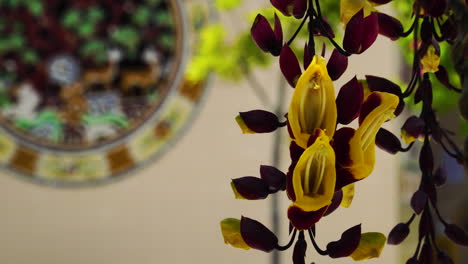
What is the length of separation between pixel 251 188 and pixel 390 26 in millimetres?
141

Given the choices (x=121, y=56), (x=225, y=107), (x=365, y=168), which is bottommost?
(x=365, y=168)

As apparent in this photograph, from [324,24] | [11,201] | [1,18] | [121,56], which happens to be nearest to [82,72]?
[121,56]

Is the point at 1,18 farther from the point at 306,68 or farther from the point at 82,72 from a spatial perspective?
the point at 306,68

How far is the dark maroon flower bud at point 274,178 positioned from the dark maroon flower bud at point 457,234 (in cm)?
12

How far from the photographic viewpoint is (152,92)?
4.77 metres

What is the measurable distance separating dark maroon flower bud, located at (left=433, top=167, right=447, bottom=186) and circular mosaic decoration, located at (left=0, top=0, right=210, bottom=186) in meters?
4.19

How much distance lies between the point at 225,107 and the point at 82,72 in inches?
33.0

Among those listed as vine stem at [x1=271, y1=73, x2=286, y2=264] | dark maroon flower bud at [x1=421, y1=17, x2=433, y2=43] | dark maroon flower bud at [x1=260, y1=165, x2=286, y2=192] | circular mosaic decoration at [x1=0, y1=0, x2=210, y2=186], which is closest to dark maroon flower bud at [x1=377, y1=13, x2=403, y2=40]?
dark maroon flower bud at [x1=421, y1=17, x2=433, y2=43]

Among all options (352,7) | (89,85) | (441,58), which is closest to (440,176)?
(352,7)

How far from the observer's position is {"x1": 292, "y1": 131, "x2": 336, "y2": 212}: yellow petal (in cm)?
43

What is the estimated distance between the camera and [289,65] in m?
0.47

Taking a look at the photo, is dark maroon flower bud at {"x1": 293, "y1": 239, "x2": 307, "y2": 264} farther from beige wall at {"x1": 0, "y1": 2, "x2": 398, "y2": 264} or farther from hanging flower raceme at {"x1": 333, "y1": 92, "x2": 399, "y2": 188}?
beige wall at {"x1": 0, "y1": 2, "x2": 398, "y2": 264}

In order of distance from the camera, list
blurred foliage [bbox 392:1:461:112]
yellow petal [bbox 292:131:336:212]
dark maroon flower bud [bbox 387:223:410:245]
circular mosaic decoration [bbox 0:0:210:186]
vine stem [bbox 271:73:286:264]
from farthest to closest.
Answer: circular mosaic decoration [bbox 0:0:210:186] → vine stem [bbox 271:73:286:264] → blurred foliage [bbox 392:1:461:112] → dark maroon flower bud [bbox 387:223:410:245] → yellow petal [bbox 292:131:336:212]

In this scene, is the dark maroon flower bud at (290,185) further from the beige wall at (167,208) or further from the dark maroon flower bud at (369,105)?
the beige wall at (167,208)
